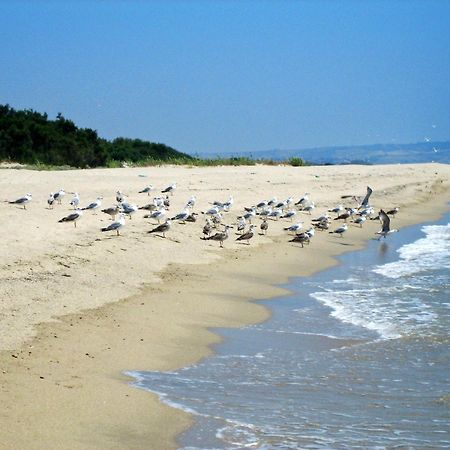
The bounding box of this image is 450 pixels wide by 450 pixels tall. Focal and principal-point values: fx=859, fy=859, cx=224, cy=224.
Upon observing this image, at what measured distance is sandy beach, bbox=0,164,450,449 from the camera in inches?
262

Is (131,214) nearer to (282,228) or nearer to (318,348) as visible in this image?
(282,228)

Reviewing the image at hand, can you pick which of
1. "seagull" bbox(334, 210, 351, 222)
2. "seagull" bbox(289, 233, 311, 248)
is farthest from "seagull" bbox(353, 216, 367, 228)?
"seagull" bbox(289, 233, 311, 248)

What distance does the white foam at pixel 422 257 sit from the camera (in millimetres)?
16797

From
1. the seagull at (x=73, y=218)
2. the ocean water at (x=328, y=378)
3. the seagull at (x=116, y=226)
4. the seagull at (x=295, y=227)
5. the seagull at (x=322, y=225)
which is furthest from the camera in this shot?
the seagull at (x=322, y=225)

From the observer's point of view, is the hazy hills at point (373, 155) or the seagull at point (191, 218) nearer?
the seagull at point (191, 218)

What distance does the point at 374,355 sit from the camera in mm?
9781

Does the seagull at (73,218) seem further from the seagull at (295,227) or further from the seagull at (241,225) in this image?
the seagull at (295,227)

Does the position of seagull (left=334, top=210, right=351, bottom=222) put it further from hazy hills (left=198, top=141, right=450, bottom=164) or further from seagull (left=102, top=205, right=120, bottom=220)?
hazy hills (left=198, top=141, right=450, bottom=164)

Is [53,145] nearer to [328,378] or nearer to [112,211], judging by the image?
[112,211]

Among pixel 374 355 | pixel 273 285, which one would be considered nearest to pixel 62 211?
pixel 273 285

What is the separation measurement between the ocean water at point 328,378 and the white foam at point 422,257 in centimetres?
248

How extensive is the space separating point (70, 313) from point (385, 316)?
15.2ft

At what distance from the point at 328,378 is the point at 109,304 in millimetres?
3284

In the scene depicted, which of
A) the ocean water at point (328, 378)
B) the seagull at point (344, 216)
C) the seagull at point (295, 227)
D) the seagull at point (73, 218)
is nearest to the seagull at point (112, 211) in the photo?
the seagull at point (73, 218)
